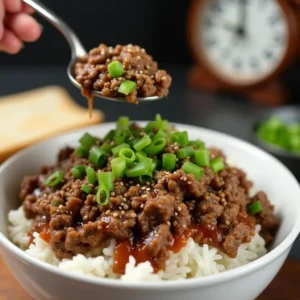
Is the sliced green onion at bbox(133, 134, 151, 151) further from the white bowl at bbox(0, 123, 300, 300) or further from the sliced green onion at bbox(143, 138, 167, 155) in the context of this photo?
the white bowl at bbox(0, 123, 300, 300)

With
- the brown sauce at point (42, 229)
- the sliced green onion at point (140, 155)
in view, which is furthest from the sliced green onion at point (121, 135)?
the brown sauce at point (42, 229)

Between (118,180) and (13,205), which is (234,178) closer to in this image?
(118,180)

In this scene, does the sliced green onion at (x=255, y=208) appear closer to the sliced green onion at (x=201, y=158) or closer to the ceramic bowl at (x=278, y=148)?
the sliced green onion at (x=201, y=158)

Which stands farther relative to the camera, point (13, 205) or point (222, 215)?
point (13, 205)

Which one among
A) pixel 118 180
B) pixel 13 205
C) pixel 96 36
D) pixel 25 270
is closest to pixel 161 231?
pixel 118 180

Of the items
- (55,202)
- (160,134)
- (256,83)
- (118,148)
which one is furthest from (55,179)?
(256,83)

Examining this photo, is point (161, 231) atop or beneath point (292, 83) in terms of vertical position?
atop
